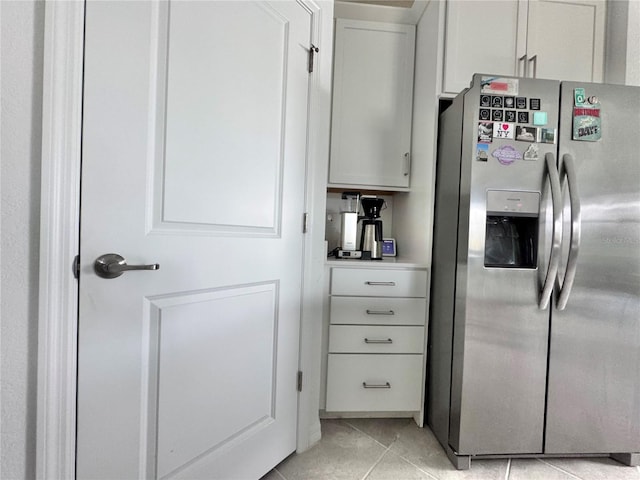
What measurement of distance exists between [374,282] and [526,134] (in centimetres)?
94

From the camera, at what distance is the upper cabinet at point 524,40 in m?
1.65

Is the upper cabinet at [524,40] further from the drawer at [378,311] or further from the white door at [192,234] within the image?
the drawer at [378,311]

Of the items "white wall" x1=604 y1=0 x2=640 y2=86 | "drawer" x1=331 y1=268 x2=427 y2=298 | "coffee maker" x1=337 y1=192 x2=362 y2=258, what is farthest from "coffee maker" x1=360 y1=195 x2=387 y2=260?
"white wall" x1=604 y1=0 x2=640 y2=86

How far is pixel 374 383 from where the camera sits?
167 cm

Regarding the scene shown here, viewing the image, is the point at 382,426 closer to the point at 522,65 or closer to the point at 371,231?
the point at 371,231

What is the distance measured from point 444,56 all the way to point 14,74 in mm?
1716

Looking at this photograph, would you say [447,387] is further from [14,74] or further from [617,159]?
[14,74]

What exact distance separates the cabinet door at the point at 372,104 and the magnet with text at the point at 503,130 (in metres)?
0.62

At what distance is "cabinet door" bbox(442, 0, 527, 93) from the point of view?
64.6 inches

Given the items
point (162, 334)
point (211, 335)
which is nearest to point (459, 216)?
point (211, 335)

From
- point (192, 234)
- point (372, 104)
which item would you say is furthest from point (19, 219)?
point (372, 104)

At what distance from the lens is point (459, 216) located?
4.69 ft

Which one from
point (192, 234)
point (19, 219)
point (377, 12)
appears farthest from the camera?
point (377, 12)

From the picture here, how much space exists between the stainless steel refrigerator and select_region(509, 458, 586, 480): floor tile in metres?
0.08
